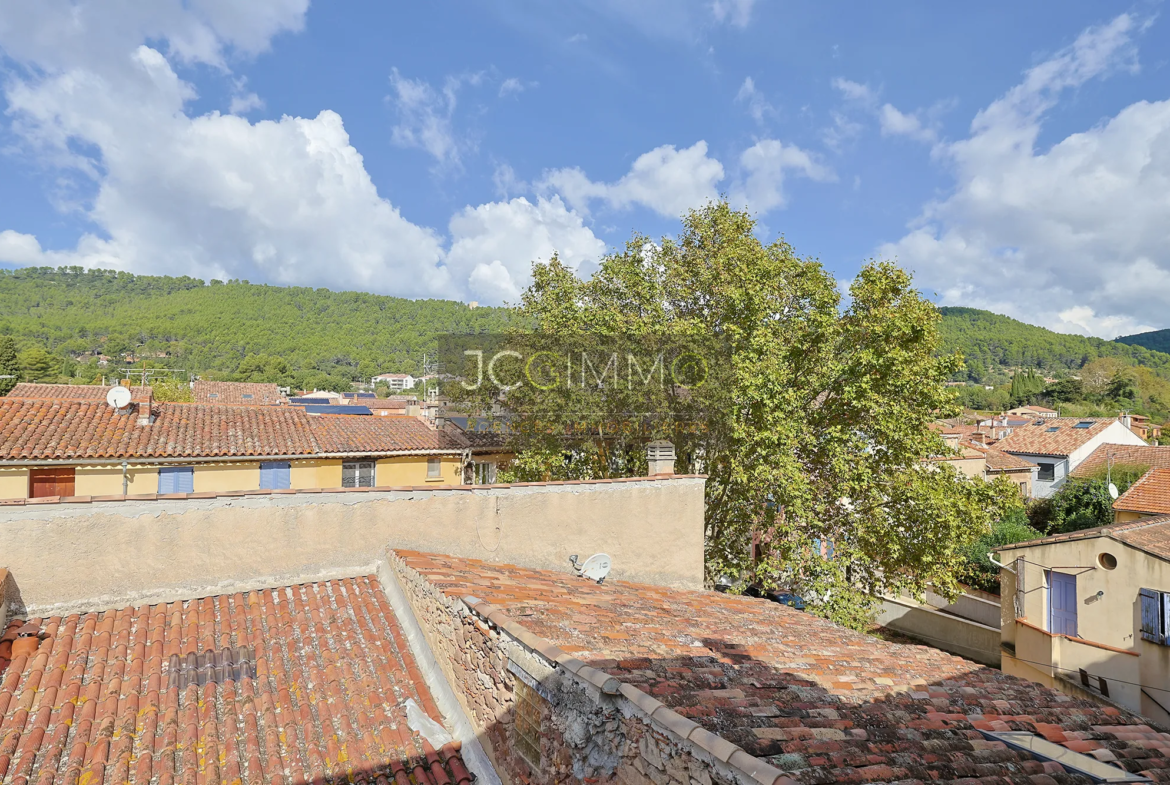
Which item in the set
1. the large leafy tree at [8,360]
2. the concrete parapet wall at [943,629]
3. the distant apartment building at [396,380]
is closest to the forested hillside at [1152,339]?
the distant apartment building at [396,380]

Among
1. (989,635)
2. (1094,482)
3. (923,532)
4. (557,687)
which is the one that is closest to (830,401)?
(923,532)

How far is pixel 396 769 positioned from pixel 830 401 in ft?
39.5

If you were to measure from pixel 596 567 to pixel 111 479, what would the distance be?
1416 cm

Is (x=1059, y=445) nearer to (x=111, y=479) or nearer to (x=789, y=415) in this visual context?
(x=789, y=415)

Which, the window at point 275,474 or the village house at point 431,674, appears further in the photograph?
the window at point 275,474

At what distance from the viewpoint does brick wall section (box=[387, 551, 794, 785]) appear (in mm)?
3035

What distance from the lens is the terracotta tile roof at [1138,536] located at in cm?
1232

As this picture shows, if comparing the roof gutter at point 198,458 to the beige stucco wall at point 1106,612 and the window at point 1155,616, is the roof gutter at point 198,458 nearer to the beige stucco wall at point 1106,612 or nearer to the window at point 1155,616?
the beige stucco wall at point 1106,612

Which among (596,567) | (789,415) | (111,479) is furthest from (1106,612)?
(111,479)

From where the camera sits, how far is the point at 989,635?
1650cm

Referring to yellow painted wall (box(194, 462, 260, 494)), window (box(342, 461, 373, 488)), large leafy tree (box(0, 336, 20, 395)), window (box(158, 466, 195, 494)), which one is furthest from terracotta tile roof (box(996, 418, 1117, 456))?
large leafy tree (box(0, 336, 20, 395))

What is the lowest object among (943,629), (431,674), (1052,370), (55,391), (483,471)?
(943,629)

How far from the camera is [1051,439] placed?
3338 cm

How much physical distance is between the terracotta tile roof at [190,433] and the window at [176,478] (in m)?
0.52
